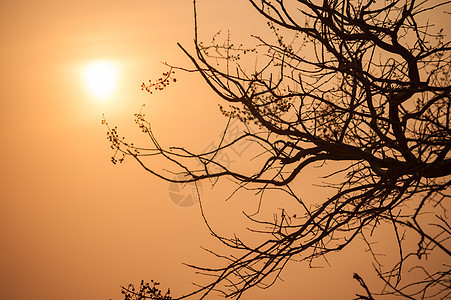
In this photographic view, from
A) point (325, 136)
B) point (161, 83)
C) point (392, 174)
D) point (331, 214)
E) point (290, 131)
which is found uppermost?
point (161, 83)

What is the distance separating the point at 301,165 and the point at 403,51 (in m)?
1.13

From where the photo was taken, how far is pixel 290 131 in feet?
10.6

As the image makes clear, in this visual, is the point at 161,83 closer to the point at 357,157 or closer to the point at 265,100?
the point at 265,100

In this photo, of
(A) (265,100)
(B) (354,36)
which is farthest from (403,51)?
(A) (265,100)

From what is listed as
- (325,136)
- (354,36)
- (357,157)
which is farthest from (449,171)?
(354,36)

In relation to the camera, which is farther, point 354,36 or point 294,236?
point 354,36

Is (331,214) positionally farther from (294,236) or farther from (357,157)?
(357,157)

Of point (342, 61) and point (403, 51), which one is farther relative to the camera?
point (403, 51)

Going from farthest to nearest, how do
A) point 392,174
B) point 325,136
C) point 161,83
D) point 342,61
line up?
point 325,136
point 161,83
point 392,174
point 342,61

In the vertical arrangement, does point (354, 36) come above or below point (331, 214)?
above

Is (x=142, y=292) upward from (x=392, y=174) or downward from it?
downward

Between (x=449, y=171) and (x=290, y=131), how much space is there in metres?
1.11

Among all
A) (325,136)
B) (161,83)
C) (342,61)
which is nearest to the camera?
→ (342,61)

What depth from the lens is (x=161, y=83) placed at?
3.41m
